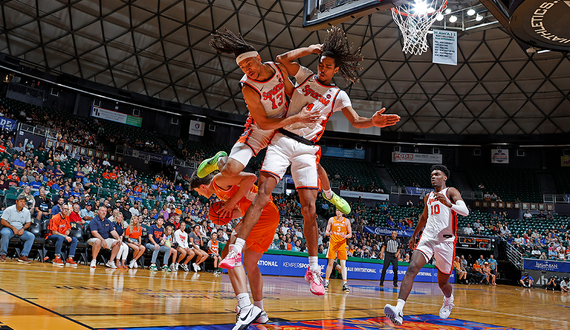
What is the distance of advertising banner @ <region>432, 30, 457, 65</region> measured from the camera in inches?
746

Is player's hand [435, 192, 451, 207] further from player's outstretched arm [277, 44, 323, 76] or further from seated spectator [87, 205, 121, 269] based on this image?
seated spectator [87, 205, 121, 269]

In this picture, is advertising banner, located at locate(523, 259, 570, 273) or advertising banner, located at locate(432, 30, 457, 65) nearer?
advertising banner, located at locate(523, 259, 570, 273)

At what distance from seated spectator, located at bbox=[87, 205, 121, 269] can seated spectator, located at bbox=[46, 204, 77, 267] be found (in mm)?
436

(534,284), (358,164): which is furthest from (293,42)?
(534,284)

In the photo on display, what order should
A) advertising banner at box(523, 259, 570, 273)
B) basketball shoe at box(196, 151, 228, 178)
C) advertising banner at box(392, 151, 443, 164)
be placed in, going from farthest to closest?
advertising banner at box(392, 151, 443, 164) < advertising banner at box(523, 259, 570, 273) < basketball shoe at box(196, 151, 228, 178)

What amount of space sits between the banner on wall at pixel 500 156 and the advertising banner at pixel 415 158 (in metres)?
3.91

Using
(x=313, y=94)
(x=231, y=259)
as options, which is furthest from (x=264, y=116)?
(x=231, y=259)

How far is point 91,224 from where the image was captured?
9.52 metres

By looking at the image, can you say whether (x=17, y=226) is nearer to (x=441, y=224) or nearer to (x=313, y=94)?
(x=313, y=94)

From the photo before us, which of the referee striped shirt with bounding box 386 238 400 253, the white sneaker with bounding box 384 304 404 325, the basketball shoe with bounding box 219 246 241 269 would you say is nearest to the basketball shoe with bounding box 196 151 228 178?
the basketball shoe with bounding box 219 246 241 269

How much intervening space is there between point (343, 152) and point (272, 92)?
29074mm

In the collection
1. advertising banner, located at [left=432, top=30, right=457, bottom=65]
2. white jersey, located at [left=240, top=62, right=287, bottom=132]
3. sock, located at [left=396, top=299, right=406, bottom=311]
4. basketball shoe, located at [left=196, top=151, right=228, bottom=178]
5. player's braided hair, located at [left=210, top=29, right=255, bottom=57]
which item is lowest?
sock, located at [left=396, top=299, right=406, bottom=311]

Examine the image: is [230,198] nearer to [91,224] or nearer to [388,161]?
[91,224]

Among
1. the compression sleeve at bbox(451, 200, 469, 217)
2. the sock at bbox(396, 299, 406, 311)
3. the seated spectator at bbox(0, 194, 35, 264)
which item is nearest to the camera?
the sock at bbox(396, 299, 406, 311)
